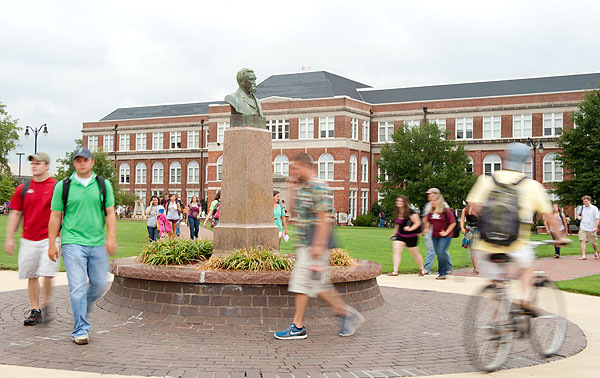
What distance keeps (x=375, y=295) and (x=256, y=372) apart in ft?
12.6

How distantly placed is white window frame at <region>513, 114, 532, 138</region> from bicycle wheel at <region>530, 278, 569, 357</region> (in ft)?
182

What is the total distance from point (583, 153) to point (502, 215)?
143ft

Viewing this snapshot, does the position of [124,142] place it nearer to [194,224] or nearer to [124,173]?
[124,173]

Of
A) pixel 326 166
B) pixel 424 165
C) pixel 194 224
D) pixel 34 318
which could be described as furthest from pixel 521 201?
pixel 326 166

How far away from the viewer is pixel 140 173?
256 ft

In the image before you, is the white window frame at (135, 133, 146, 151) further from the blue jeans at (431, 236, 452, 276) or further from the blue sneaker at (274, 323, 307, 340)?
the blue sneaker at (274, 323, 307, 340)

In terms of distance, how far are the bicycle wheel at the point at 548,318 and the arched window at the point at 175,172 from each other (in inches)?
2815

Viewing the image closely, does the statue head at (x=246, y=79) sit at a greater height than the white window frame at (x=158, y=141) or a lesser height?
lesser

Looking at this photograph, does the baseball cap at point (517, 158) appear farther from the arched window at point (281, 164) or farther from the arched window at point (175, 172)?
the arched window at point (175, 172)

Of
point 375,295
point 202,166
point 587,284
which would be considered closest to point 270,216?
point 375,295

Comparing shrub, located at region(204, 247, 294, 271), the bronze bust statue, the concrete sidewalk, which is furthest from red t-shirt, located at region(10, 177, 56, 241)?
the bronze bust statue

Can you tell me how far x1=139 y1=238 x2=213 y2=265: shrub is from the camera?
30.7ft

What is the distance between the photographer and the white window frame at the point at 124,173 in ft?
258

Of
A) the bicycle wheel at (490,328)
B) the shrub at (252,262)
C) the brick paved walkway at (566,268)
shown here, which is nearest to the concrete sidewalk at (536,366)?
the bicycle wheel at (490,328)
